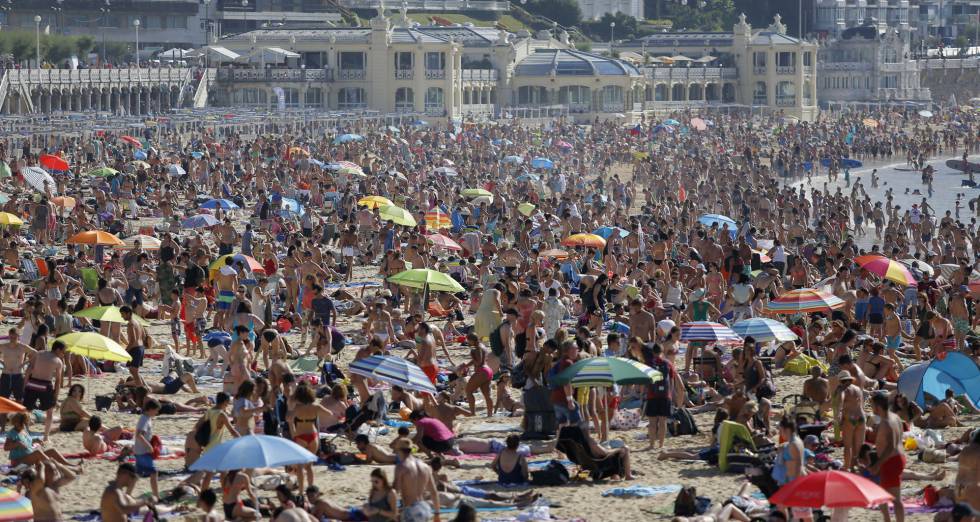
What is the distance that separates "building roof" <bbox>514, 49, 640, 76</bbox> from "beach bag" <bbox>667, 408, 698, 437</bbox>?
60318 millimetres

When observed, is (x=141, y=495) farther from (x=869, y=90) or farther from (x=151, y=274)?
(x=869, y=90)

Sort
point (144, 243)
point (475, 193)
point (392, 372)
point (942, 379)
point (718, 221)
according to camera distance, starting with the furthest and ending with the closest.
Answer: point (475, 193)
point (718, 221)
point (144, 243)
point (942, 379)
point (392, 372)

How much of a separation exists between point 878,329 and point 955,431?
4742 millimetres

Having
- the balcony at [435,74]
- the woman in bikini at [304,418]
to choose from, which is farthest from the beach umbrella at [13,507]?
the balcony at [435,74]

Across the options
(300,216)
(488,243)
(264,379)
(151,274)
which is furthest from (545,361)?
(300,216)

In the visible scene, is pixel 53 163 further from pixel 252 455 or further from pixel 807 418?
pixel 252 455

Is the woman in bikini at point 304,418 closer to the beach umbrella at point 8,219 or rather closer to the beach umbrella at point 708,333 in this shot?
the beach umbrella at point 708,333

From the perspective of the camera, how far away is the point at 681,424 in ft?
49.4

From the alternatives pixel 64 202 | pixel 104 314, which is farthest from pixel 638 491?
pixel 64 202

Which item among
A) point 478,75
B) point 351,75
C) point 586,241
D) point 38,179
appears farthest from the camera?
point 478,75

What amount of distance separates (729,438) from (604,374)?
108 centimetres

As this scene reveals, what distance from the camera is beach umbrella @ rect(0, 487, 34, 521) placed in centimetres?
1033

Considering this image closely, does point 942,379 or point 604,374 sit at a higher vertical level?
point 604,374

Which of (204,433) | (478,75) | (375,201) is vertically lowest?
(204,433)
